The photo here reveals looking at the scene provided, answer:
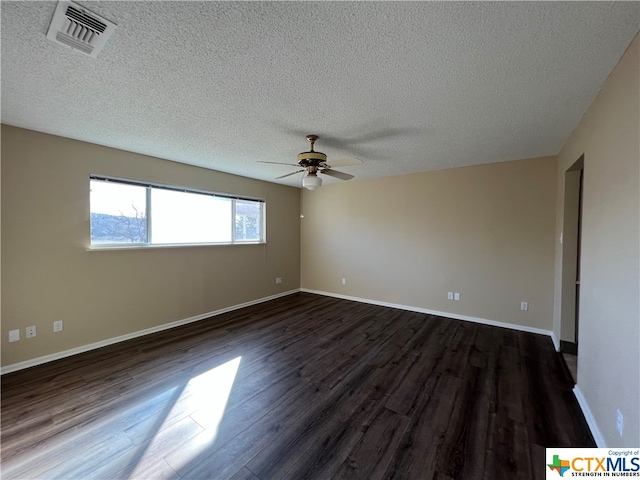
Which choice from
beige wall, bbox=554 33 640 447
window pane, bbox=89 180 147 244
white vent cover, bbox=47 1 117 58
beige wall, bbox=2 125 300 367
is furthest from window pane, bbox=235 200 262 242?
beige wall, bbox=554 33 640 447

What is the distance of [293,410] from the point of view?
79.0 inches

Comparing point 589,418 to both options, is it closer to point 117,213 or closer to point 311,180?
point 311,180

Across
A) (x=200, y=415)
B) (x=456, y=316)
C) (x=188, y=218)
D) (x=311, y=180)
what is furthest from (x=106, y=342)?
(x=456, y=316)

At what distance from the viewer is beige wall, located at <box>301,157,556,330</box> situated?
358cm

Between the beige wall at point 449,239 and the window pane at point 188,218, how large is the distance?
6.94 feet

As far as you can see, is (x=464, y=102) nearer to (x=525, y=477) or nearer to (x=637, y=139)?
(x=637, y=139)

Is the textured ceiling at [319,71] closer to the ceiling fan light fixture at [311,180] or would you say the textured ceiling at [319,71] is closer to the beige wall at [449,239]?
the ceiling fan light fixture at [311,180]

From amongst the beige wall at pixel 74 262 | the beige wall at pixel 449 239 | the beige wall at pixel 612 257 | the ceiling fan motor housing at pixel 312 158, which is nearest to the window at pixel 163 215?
the beige wall at pixel 74 262

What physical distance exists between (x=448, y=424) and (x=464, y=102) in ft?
8.14

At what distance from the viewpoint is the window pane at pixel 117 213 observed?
3076 mm

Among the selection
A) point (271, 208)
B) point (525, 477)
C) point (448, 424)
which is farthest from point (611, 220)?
point (271, 208)

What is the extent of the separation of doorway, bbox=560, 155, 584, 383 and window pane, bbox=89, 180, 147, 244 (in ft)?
17.4

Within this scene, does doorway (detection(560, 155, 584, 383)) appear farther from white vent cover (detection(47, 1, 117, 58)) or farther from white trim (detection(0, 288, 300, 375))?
white trim (detection(0, 288, 300, 375))

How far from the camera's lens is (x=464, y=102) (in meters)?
2.04
